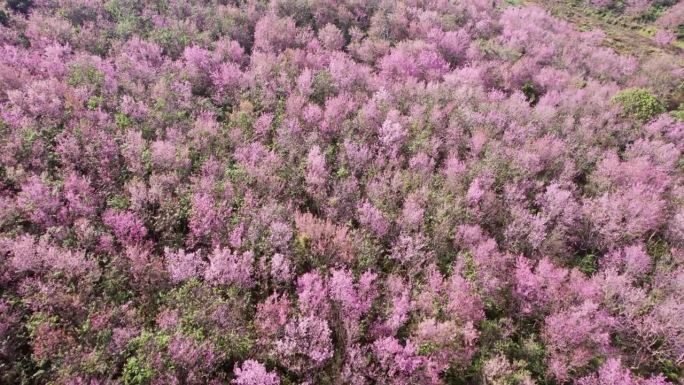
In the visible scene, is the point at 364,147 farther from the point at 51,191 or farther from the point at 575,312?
the point at 51,191

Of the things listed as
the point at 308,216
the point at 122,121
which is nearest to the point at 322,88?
the point at 122,121

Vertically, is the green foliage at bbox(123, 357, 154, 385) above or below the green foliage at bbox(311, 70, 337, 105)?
below

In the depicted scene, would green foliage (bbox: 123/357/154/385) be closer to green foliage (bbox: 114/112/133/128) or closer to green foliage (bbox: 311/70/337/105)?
green foliage (bbox: 114/112/133/128)

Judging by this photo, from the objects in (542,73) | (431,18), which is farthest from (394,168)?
(431,18)

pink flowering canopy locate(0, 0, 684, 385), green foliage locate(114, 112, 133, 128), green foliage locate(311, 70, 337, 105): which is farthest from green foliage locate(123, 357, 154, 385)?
green foliage locate(311, 70, 337, 105)

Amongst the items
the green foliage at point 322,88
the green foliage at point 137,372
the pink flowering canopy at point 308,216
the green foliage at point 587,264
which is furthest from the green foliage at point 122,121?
the green foliage at point 587,264

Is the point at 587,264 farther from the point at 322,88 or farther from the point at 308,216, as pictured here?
the point at 322,88
